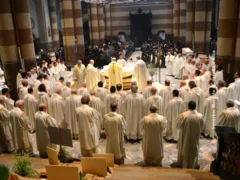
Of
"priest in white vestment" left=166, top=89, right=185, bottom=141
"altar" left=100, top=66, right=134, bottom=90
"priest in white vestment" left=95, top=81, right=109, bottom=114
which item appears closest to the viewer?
"priest in white vestment" left=166, top=89, right=185, bottom=141

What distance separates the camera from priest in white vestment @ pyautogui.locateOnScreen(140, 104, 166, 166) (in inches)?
253

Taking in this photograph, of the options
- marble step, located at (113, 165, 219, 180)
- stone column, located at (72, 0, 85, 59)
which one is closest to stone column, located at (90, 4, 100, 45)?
stone column, located at (72, 0, 85, 59)

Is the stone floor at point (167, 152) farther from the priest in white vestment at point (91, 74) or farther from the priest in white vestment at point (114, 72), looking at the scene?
the priest in white vestment at point (91, 74)

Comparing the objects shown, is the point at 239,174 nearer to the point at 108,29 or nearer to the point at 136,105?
the point at 136,105

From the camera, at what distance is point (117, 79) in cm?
1266

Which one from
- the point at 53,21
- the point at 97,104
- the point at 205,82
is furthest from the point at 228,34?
the point at 53,21

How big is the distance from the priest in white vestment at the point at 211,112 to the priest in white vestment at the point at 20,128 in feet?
17.9

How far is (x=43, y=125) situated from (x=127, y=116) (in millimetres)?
2824

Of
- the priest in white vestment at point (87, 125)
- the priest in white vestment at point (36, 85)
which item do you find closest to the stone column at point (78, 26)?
the priest in white vestment at point (36, 85)

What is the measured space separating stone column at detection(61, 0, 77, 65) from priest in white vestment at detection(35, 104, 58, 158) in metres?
15.3

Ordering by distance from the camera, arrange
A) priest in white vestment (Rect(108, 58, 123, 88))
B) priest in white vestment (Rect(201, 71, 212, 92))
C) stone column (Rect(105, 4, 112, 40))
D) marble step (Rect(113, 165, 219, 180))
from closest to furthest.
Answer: marble step (Rect(113, 165, 219, 180))
priest in white vestment (Rect(201, 71, 212, 92))
priest in white vestment (Rect(108, 58, 123, 88))
stone column (Rect(105, 4, 112, 40))

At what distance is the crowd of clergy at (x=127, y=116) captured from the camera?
21.3 ft

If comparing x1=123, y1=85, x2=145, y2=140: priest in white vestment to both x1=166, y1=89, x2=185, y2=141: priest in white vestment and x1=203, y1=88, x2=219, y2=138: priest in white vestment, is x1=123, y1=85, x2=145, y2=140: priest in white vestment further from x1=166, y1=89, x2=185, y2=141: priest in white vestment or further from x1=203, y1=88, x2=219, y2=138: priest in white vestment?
x1=203, y1=88, x2=219, y2=138: priest in white vestment

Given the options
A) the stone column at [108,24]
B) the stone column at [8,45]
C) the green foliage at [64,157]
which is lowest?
the green foliage at [64,157]
